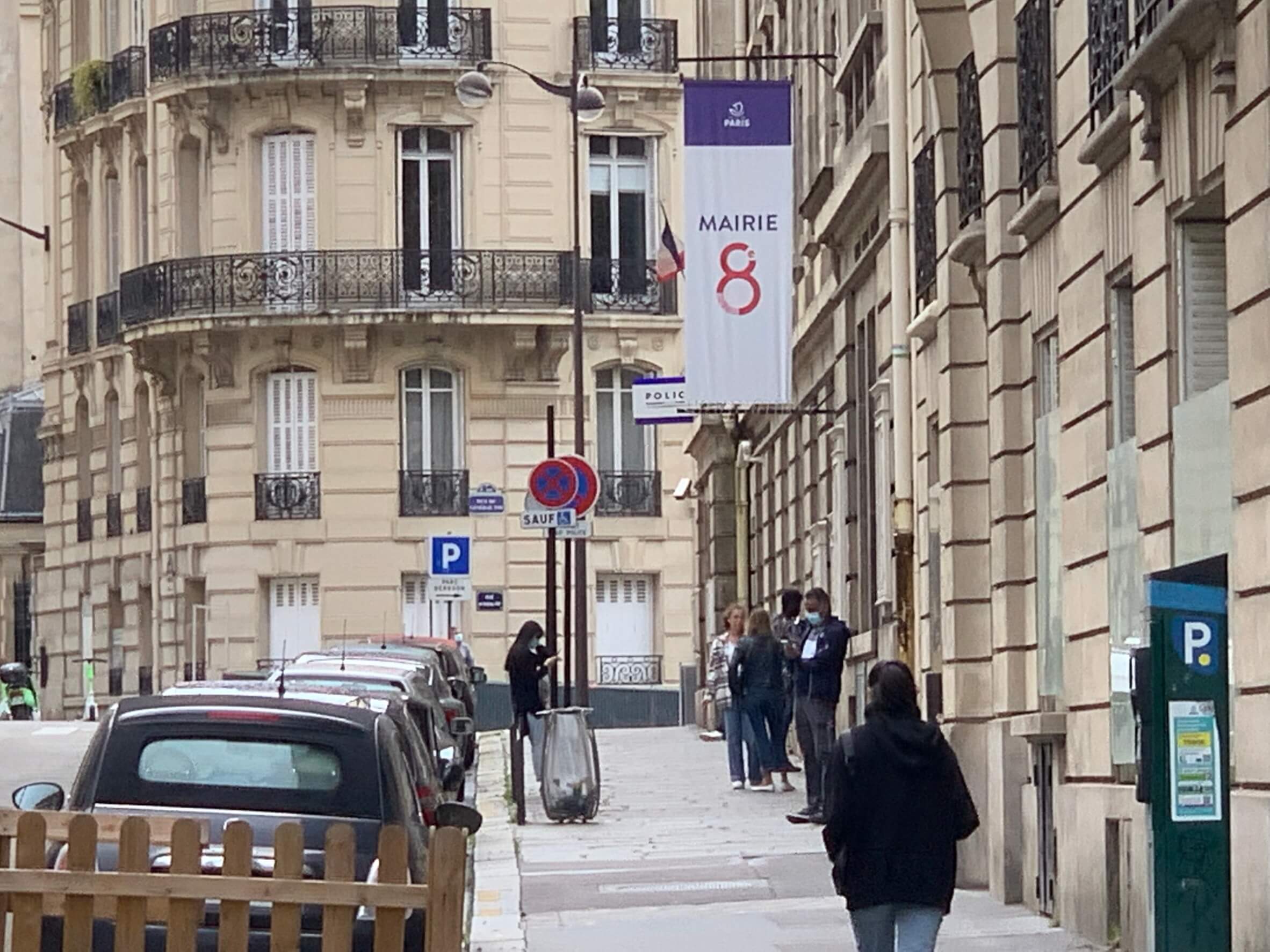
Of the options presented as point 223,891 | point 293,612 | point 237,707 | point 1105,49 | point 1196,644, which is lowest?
point 223,891

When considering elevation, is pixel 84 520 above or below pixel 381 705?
above

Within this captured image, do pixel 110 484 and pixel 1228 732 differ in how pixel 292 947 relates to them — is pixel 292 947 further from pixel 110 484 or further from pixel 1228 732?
pixel 110 484

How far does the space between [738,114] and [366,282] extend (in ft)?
87.8

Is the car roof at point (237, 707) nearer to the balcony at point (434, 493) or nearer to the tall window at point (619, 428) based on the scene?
the balcony at point (434, 493)

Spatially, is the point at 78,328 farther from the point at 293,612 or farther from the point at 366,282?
the point at 293,612

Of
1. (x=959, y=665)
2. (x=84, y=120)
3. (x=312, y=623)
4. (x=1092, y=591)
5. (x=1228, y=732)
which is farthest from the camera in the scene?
(x=84, y=120)

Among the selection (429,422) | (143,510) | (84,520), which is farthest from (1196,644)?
(84,520)

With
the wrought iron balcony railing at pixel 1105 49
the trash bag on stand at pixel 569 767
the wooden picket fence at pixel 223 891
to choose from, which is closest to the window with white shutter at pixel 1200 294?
the wrought iron balcony railing at pixel 1105 49

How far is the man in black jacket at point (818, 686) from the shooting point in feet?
79.5

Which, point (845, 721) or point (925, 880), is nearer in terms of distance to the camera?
point (925, 880)

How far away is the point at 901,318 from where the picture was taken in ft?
75.5

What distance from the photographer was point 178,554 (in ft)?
176

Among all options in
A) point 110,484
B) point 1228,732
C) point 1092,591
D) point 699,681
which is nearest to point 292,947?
point 1228,732

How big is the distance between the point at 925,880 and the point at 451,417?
1646 inches
